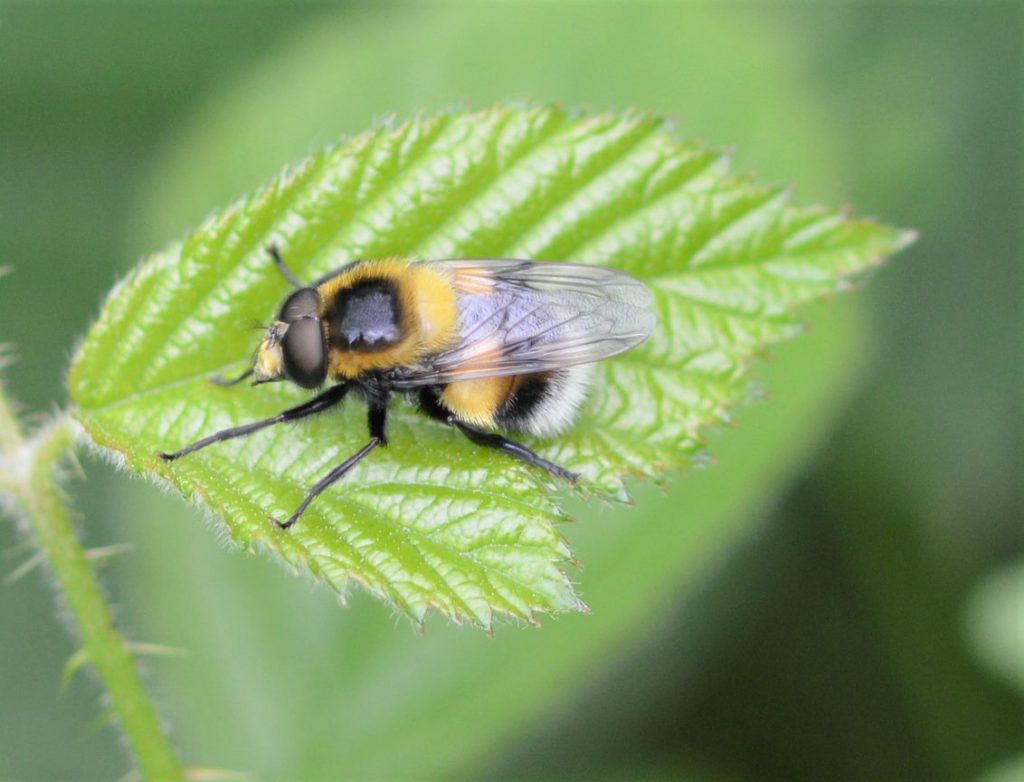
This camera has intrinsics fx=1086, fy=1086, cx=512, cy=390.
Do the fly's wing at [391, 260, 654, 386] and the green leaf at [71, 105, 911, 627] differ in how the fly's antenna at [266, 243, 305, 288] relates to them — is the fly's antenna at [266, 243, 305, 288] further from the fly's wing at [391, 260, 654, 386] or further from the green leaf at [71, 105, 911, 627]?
the fly's wing at [391, 260, 654, 386]

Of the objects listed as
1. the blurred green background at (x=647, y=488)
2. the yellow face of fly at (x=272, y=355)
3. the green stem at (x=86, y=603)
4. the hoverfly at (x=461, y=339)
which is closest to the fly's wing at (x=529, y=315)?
the hoverfly at (x=461, y=339)

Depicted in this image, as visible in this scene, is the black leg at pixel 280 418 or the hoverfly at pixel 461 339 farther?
the hoverfly at pixel 461 339

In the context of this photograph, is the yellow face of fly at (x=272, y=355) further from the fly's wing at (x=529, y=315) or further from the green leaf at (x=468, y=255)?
the fly's wing at (x=529, y=315)

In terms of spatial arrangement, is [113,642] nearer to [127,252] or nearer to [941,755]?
[127,252]

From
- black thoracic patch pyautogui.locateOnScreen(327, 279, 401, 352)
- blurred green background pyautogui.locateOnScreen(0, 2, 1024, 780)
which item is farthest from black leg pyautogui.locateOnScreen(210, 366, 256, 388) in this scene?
blurred green background pyautogui.locateOnScreen(0, 2, 1024, 780)

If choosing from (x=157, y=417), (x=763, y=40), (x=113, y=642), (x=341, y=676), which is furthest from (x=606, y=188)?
(x=341, y=676)
